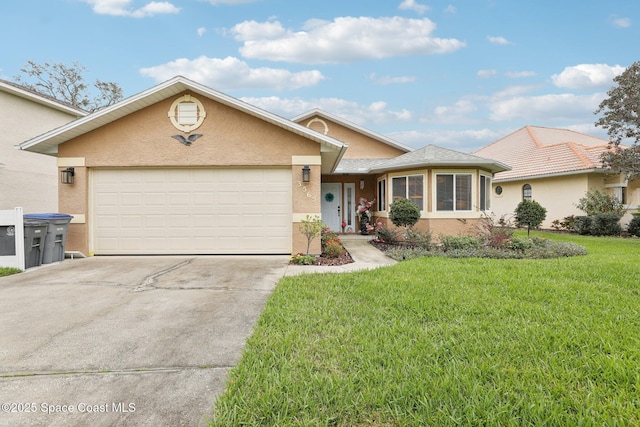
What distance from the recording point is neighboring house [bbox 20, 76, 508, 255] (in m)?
8.82

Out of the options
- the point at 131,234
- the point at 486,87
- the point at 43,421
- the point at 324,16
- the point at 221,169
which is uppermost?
the point at 324,16

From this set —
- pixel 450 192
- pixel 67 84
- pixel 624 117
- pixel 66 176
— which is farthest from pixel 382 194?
pixel 67 84

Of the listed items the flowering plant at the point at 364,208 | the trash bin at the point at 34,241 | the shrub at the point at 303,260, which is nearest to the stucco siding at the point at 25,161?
the trash bin at the point at 34,241

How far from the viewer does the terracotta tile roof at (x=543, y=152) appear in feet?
55.9

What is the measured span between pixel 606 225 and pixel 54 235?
20701mm

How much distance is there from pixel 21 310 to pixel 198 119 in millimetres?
5847

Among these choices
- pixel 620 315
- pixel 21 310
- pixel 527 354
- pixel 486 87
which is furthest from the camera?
pixel 486 87

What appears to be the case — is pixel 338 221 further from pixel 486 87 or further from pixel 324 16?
pixel 486 87

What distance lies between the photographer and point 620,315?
13.2 feet

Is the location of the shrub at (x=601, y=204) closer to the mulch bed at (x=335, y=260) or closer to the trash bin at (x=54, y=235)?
the mulch bed at (x=335, y=260)

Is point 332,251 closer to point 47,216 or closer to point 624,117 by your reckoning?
point 47,216

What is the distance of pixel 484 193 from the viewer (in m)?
12.8

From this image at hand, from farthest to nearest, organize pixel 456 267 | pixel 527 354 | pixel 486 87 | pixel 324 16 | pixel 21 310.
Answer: pixel 486 87
pixel 324 16
pixel 456 267
pixel 21 310
pixel 527 354

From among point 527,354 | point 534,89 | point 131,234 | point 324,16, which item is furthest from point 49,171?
point 534,89
